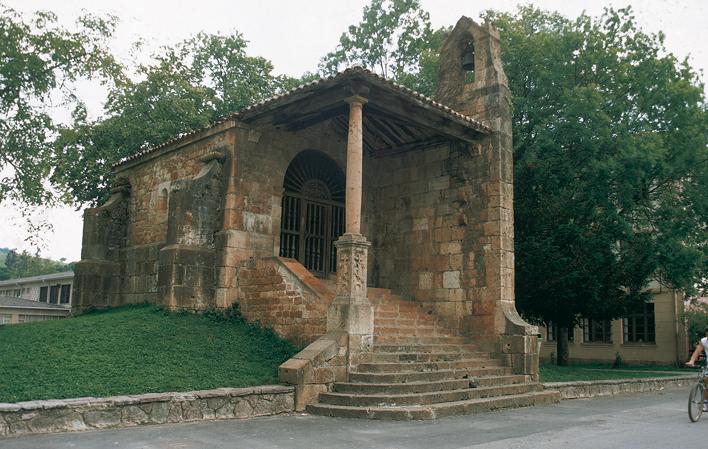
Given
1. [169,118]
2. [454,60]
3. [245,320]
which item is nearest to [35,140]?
[169,118]

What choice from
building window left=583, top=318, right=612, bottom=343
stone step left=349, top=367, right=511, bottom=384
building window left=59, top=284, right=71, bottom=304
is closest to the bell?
stone step left=349, top=367, right=511, bottom=384

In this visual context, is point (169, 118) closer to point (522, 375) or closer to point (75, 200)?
point (75, 200)

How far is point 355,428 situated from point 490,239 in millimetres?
6440

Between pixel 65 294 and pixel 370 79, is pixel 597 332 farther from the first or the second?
pixel 65 294

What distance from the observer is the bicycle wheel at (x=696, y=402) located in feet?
31.0

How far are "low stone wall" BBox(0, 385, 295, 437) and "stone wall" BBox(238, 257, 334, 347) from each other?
7.17 ft

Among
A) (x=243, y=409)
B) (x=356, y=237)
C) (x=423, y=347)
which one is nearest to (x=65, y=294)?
(x=423, y=347)

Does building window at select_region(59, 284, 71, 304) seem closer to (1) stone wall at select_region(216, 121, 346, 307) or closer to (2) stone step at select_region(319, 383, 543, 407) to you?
(1) stone wall at select_region(216, 121, 346, 307)

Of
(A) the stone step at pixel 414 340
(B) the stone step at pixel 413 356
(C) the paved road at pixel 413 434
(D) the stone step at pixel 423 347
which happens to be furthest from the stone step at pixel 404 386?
(A) the stone step at pixel 414 340

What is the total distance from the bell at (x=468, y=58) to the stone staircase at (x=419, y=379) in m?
5.95

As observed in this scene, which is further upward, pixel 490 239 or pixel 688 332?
pixel 490 239

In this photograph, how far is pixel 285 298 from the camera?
12047mm

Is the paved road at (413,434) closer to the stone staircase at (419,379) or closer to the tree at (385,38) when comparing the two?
the stone staircase at (419,379)

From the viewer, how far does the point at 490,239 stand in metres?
13.5
